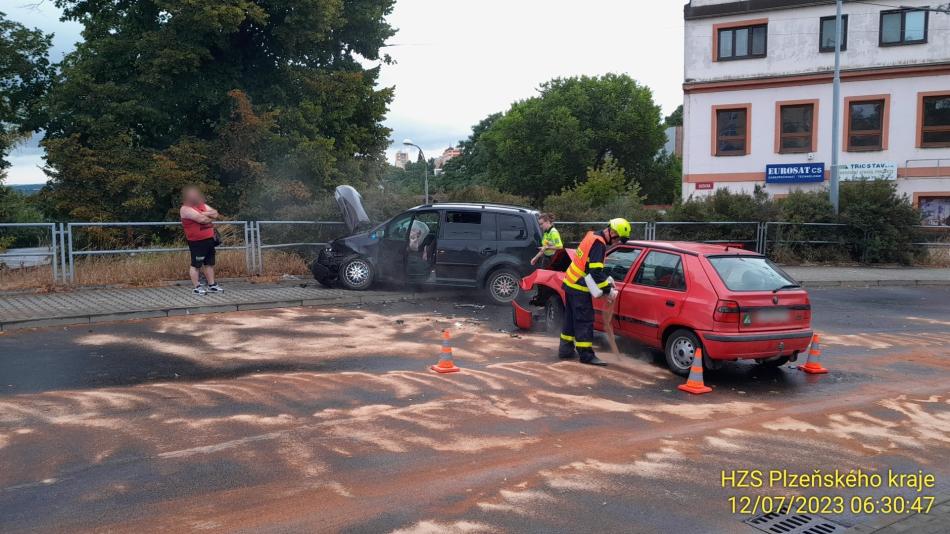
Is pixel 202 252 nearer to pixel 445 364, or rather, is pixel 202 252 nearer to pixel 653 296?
pixel 445 364

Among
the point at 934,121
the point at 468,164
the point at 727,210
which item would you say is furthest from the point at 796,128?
the point at 468,164

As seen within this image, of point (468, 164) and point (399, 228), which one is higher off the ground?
point (468, 164)

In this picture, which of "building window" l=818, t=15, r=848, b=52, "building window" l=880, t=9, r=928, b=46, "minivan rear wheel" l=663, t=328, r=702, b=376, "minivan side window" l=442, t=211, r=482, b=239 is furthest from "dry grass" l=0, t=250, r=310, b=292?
"building window" l=880, t=9, r=928, b=46

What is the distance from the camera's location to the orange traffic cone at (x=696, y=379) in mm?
7512

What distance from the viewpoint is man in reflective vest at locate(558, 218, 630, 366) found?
8.52m

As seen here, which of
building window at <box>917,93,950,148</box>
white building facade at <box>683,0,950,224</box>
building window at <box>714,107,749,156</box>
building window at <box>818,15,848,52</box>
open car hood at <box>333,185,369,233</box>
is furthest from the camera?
building window at <box>714,107,749,156</box>

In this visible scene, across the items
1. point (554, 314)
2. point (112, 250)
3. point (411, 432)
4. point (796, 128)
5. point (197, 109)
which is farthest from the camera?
point (796, 128)

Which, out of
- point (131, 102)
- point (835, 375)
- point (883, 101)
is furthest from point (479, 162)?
point (835, 375)

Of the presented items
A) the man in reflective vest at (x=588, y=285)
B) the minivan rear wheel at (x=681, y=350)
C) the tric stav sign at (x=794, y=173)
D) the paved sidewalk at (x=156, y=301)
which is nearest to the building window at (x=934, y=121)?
the tric stav sign at (x=794, y=173)

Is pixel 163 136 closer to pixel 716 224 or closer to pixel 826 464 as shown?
pixel 716 224

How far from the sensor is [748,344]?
7.71m

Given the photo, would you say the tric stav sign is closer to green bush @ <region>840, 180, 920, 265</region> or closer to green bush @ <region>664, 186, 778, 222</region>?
green bush @ <region>840, 180, 920, 265</region>

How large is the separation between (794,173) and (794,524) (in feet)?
92.1

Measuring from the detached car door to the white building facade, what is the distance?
23.5m
